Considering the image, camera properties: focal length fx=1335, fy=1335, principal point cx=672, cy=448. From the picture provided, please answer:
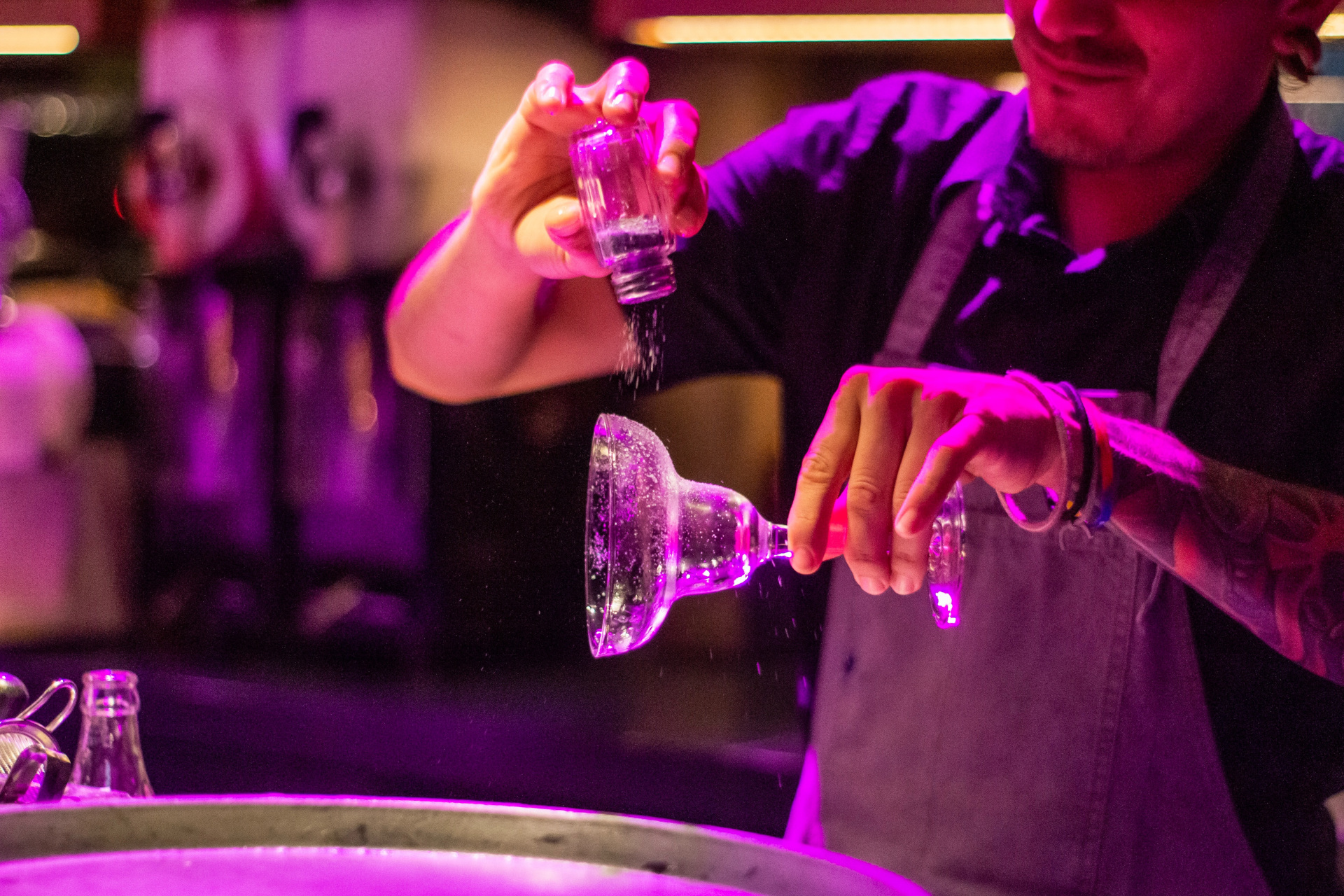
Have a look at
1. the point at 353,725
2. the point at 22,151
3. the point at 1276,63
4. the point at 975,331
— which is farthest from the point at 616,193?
the point at 22,151

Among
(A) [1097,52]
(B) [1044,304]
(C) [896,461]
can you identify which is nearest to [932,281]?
(B) [1044,304]

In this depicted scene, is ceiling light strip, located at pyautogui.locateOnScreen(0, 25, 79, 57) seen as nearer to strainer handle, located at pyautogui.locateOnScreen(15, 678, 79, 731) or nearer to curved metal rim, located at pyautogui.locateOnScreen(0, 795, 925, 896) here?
strainer handle, located at pyautogui.locateOnScreen(15, 678, 79, 731)

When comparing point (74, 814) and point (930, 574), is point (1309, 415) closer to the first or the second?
point (930, 574)

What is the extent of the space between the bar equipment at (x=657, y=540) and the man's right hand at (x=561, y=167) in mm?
262

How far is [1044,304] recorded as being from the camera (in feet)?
4.75

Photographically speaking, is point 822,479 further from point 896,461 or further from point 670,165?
point 670,165

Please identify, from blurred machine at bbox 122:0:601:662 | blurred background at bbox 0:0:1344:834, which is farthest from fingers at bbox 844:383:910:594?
blurred machine at bbox 122:0:601:662

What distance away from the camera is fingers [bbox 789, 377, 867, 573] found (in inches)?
36.6

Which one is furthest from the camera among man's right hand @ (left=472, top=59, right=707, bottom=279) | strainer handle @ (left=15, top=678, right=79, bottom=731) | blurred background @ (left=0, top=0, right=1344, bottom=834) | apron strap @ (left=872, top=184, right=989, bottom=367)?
blurred background @ (left=0, top=0, right=1344, bottom=834)

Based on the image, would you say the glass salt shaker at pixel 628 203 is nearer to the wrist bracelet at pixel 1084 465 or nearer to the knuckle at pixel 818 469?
the knuckle at pixel 818 469

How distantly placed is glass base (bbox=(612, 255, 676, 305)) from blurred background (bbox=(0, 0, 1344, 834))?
234 cm

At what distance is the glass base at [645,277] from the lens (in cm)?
113

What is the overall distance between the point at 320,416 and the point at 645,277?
324 centimetres

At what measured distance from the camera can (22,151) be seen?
4.80m
